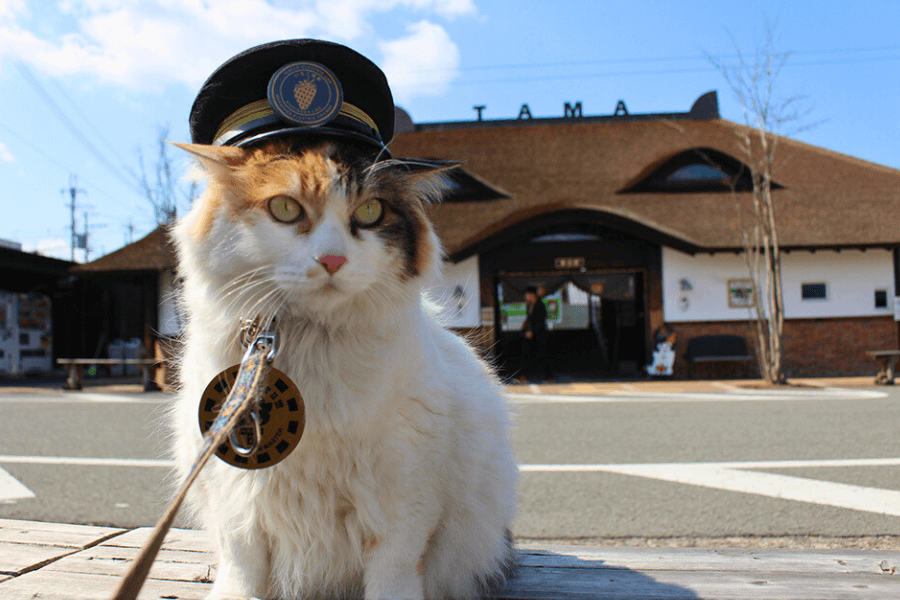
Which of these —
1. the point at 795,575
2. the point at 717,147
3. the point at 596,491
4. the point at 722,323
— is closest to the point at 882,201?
the point at 717,147

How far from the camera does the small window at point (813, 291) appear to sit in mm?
14938

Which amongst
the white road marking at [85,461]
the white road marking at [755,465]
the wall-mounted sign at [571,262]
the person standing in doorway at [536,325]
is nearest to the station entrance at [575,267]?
the wall-mounted sign at [571,262]

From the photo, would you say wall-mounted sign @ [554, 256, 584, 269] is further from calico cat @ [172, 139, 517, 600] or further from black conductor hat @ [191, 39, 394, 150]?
calico cat @ [172, 139, 517, 600]

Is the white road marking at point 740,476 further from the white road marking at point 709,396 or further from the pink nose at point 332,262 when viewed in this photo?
the white road marking at point 709,396

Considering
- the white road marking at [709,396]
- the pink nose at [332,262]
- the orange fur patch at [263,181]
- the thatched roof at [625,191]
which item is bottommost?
the white road marking at [709,396]

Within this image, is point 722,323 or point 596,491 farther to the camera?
point 722,323

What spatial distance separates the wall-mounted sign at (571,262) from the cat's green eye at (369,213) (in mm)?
14095

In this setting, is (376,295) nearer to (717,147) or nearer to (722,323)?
(722,323)

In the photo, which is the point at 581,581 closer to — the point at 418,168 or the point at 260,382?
the point at 260,382

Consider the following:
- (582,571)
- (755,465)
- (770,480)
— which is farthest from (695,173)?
(582,571)

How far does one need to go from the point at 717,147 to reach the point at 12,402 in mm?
18089

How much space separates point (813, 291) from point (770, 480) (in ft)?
41.8

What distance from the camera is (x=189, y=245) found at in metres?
1.54

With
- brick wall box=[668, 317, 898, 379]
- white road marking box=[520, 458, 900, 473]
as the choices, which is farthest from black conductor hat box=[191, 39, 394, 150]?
brick wall box=[668, 317, 898, 379]
